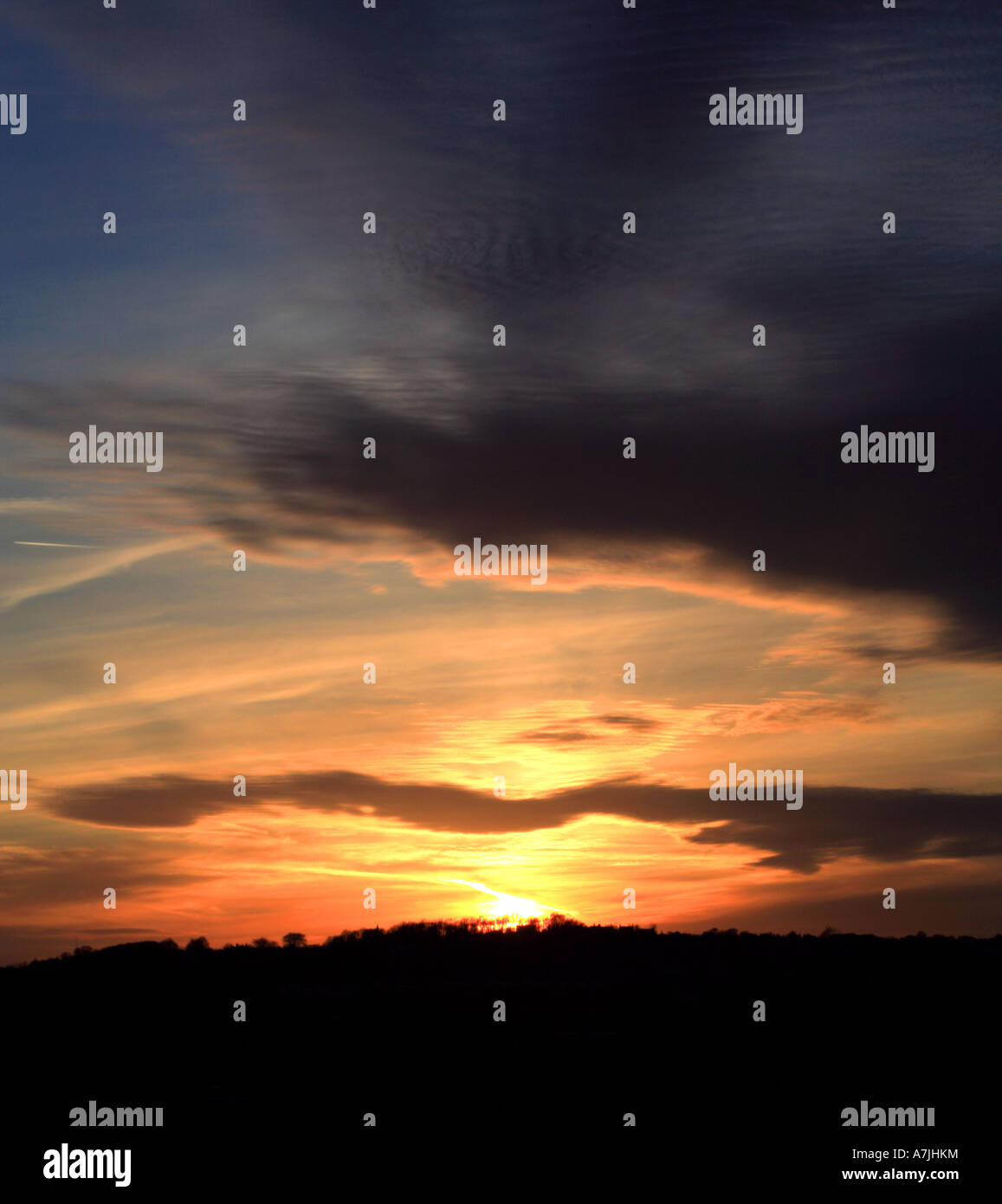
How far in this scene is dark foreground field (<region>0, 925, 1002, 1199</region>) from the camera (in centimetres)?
3294

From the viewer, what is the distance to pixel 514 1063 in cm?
4638

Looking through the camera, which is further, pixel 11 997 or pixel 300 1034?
pixel 11 997

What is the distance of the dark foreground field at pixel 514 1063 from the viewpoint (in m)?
32.9
